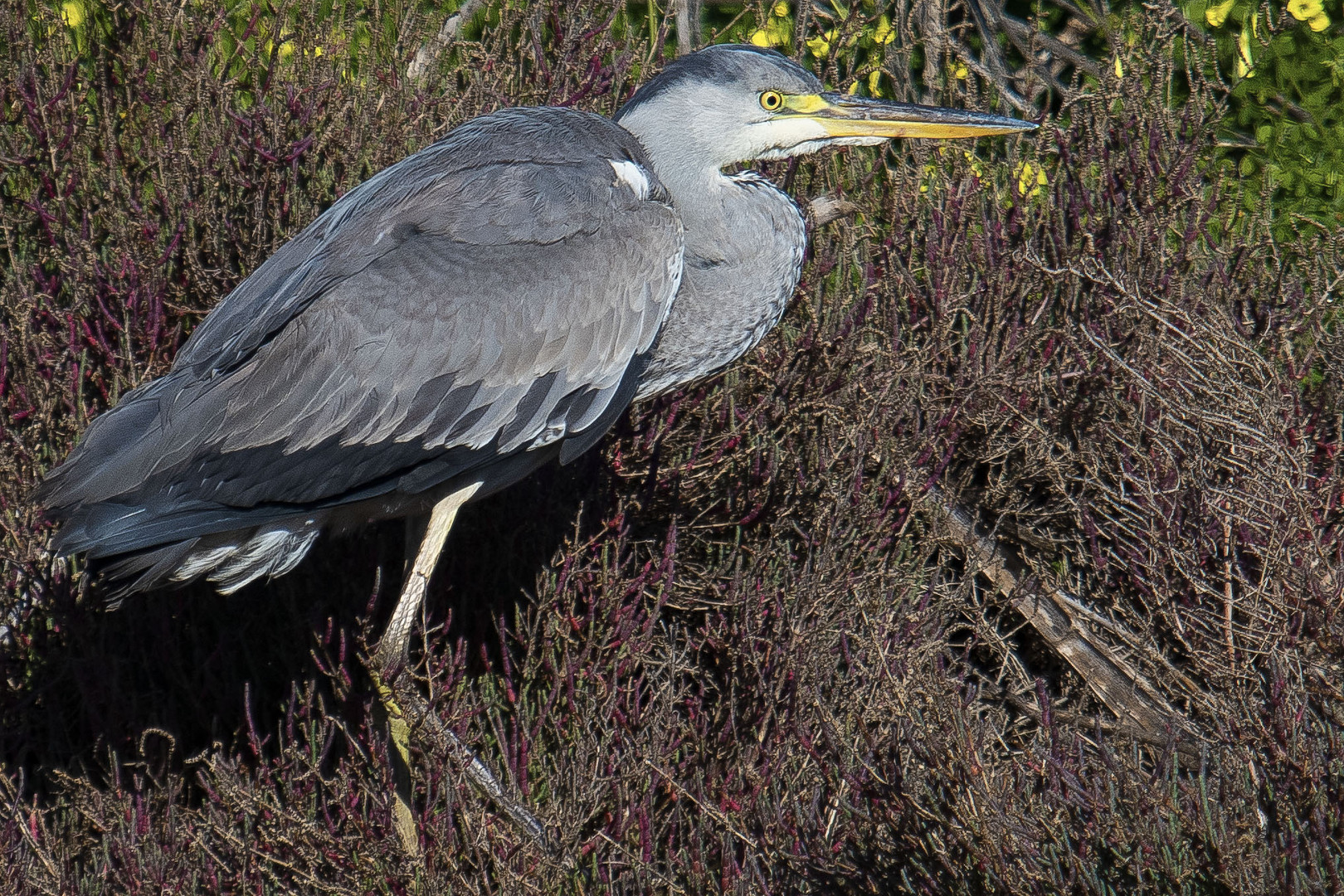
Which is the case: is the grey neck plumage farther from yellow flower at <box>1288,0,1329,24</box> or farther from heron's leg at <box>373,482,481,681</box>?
yellow flower at <box>1288,0,1329,24</box>

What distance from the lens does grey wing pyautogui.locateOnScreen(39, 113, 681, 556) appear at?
2834mm

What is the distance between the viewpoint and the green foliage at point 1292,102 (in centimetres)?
401

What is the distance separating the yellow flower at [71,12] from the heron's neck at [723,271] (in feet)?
5.95

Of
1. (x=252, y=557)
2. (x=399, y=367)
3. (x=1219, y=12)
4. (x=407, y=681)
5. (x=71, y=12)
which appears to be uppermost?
(x=71, y=12)

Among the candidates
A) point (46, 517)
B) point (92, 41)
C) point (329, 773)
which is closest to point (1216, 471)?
point (329, 773)

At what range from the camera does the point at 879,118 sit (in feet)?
11.0

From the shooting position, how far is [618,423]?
3551mm

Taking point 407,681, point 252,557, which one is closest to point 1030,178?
point 407,681

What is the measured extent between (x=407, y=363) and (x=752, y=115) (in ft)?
3.61

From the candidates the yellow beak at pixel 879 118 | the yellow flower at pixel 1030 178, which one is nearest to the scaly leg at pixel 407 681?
the yellow beak at pixel 879 118

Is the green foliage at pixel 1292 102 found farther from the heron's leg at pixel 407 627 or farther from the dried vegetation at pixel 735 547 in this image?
the heron's leg at pixel 407 627

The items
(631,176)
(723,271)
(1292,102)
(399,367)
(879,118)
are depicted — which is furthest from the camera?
(1292,102)

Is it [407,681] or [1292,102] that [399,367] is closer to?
[407,681]

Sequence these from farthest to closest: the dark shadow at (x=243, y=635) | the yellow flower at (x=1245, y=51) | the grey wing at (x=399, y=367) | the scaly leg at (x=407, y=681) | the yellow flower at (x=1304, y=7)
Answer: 1. the yellow flower at (x=1245, y=51)
2. the yellow flower at (x=1304, y=7)
3. the dark shadow at (x=243, y=635)
4. the scaly leg at (x=407, y=681)
5. the grey wing at (x=399, y=367)
